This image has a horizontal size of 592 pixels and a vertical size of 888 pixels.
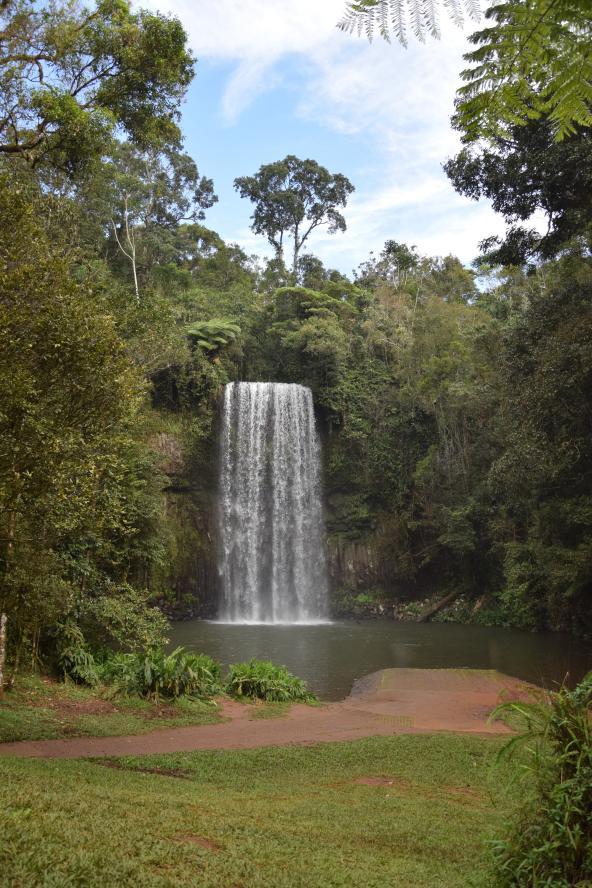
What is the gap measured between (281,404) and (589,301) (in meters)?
15.1

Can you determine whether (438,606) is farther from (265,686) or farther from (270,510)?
(265,686)

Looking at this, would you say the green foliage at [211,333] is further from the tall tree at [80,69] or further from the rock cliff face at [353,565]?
the tall tree at [80,69]

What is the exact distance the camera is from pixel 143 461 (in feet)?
44.7

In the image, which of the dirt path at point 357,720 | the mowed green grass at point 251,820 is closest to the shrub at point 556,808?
the mowed green grass at point 251,820

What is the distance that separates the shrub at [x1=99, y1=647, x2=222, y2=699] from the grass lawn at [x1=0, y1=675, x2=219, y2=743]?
305 millimetres

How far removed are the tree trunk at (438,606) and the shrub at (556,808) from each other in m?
22.9

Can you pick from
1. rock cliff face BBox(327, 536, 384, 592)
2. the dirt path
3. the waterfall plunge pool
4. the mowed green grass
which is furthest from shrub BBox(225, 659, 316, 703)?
rock cliff face BBox(327, 536, 384, 592)

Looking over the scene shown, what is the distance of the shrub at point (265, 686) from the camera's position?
1158 centimetres

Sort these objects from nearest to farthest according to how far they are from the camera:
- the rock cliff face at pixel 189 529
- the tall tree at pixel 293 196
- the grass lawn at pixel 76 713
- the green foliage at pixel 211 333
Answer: the grass lawn at pixel 76 713 < the rock cliff face at pixel 189 529 < the green foliage at pixel 211 333 < the tall tree at pixel 293 196

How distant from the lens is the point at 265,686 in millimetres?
11688

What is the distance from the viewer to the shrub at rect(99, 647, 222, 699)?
10.7 m

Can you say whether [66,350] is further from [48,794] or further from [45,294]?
[48,794]

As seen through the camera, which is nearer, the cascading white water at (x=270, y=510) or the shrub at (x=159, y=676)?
the shrub at (x=159, y=676)

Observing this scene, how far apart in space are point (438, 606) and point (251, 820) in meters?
22.5
